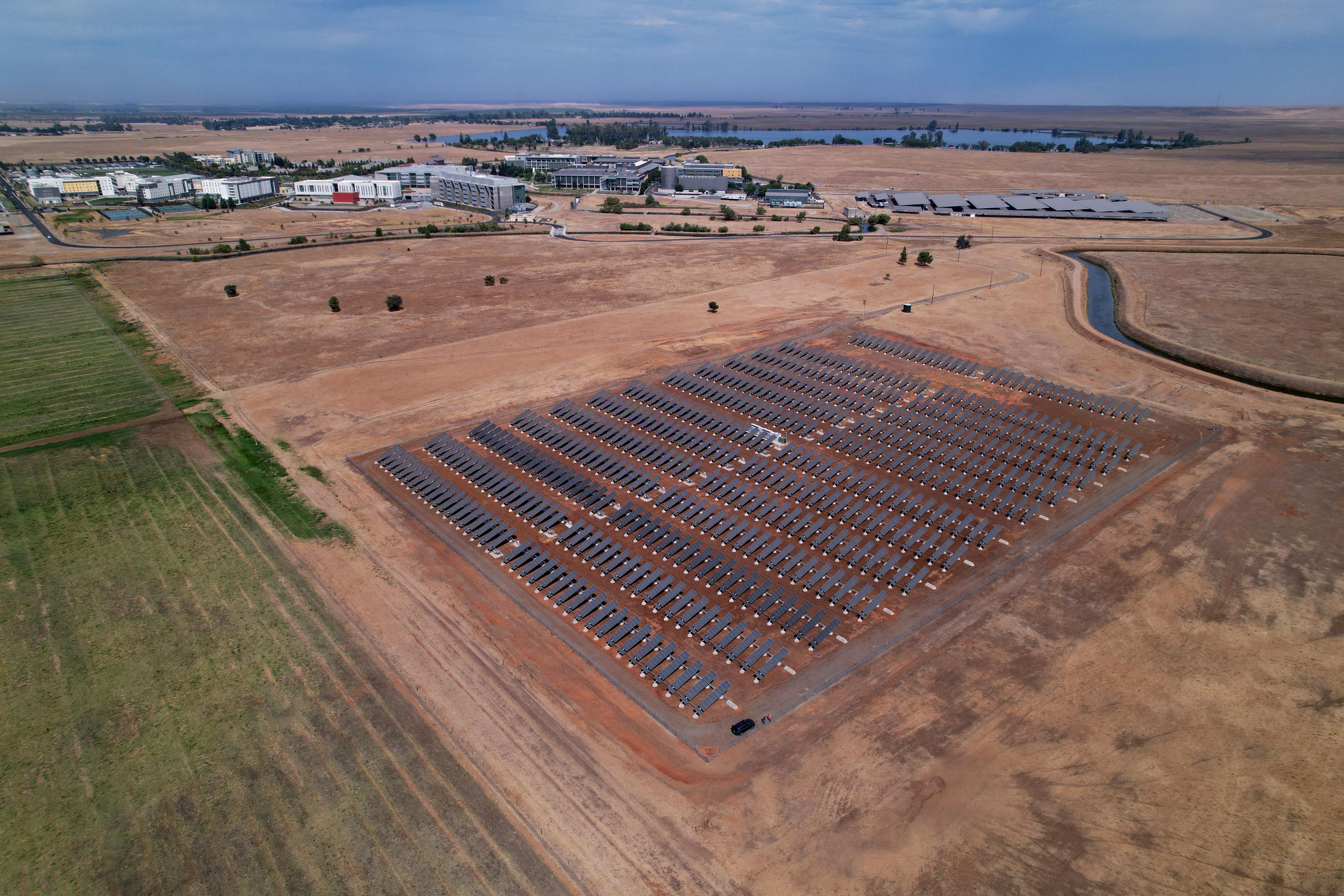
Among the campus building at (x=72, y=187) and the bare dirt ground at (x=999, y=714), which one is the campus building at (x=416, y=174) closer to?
the campus building at (x=72, y=187)

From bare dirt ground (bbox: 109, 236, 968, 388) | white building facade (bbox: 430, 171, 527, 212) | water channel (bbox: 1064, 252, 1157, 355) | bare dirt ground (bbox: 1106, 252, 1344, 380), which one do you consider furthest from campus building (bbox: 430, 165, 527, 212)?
bare dirt ground (bbox: 1106, 252, 1344, 380)

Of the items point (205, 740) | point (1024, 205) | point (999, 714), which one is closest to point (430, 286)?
point (205, 740)

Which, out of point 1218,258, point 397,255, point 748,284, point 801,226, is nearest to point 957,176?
point 801,226

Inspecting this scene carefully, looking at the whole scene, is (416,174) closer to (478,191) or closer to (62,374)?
(478,191)

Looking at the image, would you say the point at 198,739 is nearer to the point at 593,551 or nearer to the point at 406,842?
the point at 406,842

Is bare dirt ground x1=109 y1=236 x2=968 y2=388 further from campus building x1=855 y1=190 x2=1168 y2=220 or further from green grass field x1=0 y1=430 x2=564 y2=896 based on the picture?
campus building x1=855 y1=190 x2=1168 y2=220

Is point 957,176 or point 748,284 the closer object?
point 748,284

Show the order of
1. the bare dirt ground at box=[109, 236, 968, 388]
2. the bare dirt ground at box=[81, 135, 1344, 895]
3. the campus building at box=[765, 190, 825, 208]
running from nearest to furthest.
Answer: the bare dirt ground at box=[81, 135, 1344, 895], the bare dirt ground at box=[109, 236, 968, 388], the campus building at box=[765, 190, 825, 208]

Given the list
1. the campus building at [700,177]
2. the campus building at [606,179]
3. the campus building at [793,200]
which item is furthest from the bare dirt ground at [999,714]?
the campus building at [700,177]
